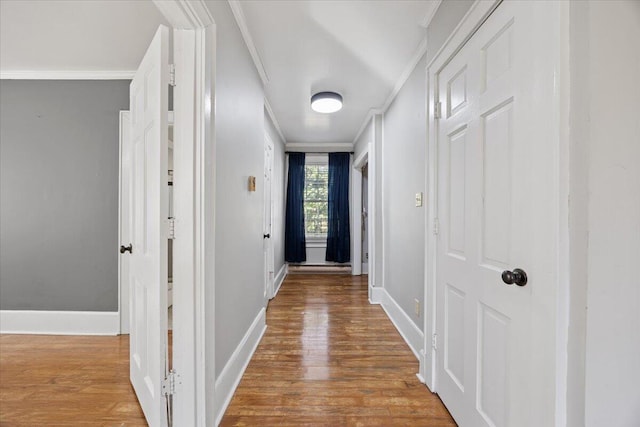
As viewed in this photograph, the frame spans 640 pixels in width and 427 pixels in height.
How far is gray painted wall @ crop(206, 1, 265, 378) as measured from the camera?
64.0 inches

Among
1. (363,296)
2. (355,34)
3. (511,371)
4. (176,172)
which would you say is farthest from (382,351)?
(355,34)

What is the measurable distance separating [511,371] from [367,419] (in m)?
0.83

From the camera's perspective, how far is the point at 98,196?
278 centimetres

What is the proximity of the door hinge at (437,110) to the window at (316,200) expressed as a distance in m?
4.17

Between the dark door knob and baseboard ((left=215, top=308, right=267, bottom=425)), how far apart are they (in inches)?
59.1

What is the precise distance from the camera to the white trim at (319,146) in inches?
210

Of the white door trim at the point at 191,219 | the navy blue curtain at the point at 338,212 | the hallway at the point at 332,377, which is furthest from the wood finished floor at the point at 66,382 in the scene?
the navy blue curtain at the point at 338,212

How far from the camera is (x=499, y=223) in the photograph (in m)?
1.20

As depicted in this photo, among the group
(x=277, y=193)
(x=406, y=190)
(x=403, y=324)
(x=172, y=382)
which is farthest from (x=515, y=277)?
(x=277, y=193)

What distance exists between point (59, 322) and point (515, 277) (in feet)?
12.0

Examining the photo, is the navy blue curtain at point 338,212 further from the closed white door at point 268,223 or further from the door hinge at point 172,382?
the door hinge at point 172,382

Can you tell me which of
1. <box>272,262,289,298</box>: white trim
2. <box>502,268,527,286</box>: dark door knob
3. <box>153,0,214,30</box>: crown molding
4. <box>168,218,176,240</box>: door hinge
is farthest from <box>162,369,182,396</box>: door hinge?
<box>272,262,289,298</box>: white trim

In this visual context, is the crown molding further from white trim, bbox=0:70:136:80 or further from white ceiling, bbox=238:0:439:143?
white trim, bbox=0:70:136:80

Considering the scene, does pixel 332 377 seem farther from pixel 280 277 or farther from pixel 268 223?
pixel 280 277
